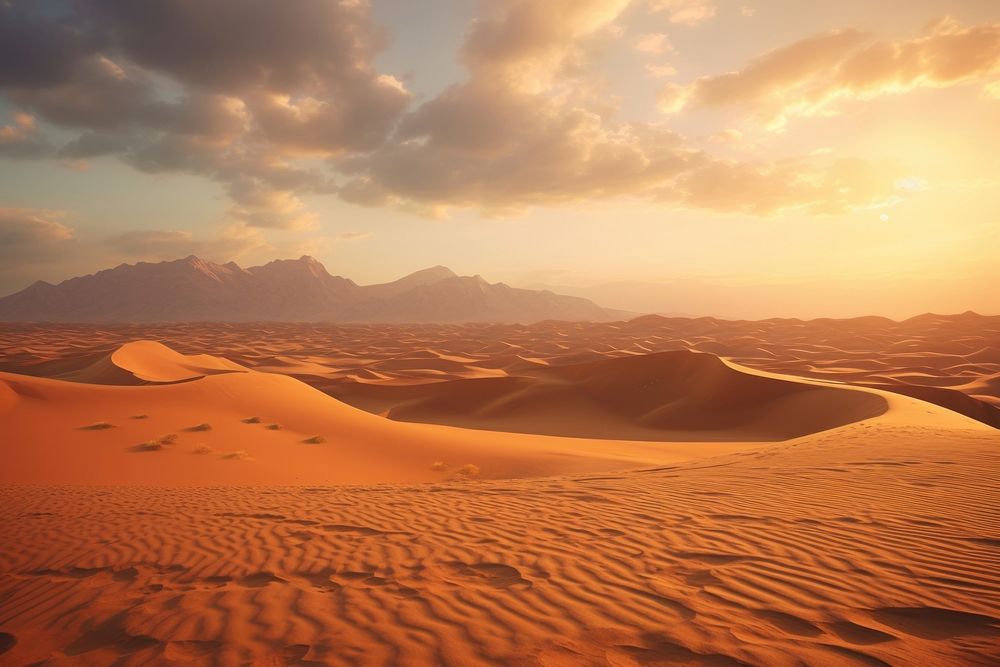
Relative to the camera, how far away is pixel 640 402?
25391 mm

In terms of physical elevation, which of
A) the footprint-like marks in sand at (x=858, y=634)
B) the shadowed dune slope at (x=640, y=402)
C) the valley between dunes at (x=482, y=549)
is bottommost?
the shadowed dune slope at (x=640, y=402)

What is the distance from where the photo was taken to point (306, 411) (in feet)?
56.3

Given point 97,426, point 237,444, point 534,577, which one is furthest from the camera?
point 97,426

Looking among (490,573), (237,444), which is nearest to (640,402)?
(237,444)

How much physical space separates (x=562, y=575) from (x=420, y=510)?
312 cm

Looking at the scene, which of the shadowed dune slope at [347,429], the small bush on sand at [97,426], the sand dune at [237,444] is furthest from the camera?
the small bush on sand at [97,426]

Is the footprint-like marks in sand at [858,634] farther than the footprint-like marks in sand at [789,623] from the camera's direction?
No

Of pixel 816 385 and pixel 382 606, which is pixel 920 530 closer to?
pixel 382 606

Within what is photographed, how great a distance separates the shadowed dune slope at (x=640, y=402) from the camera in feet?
63.7

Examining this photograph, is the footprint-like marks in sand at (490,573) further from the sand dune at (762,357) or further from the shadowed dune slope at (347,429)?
the sand dune at (762,357)

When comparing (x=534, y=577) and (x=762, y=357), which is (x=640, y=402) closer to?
(x=534, y=577)

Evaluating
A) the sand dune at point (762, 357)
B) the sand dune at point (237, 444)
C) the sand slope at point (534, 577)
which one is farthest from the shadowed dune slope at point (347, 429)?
the sand dune at point (762, 357)

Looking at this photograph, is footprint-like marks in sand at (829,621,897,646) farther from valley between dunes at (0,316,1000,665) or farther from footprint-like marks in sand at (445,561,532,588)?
footprint-like marks in sand at (445,561,532,588)

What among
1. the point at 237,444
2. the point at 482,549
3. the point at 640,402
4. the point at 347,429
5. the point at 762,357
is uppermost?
the point at 482,549
